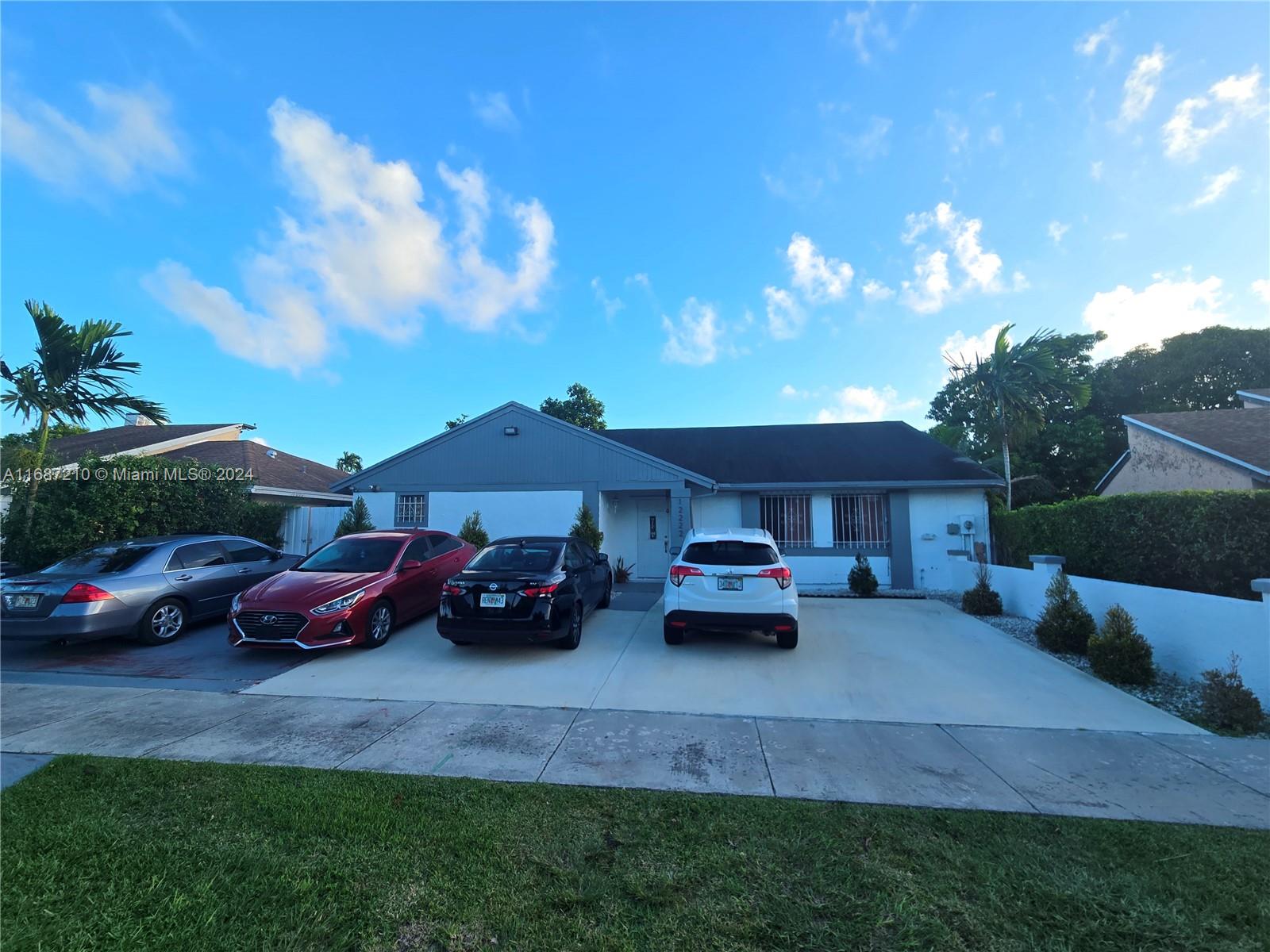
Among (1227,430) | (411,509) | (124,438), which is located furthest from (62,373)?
(1227,430)

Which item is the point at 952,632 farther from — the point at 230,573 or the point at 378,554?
the point at 230,573

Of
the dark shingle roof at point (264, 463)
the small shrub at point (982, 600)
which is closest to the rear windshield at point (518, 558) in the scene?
the small shrub at point (982, 600)

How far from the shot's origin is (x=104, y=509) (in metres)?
9.69

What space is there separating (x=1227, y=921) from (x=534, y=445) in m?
Answer: 13.2

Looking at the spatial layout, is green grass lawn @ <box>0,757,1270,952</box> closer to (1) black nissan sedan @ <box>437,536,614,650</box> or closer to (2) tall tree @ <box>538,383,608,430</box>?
(1) black nissan sedan @ <box>437,536,614,650</box>

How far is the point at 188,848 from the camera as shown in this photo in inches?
116

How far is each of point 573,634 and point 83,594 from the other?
242 inches

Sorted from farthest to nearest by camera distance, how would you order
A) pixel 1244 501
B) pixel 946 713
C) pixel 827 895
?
pixel 1244 501 → pixel 946 713 → pixel 827 895

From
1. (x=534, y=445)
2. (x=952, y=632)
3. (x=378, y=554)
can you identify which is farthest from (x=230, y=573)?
(x=952, y=632)

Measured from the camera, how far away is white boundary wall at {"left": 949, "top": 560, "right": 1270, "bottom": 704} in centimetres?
510

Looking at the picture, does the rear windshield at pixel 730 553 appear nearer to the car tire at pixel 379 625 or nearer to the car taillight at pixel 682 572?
the car taillight at pixel 682 572

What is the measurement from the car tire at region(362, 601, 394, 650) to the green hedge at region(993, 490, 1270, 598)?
10.2 m

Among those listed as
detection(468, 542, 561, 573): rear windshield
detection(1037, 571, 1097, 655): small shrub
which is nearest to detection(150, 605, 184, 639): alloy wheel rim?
detection(468, 542, 561, 573): rear windshield

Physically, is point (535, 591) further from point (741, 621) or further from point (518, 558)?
point (741, 621)
